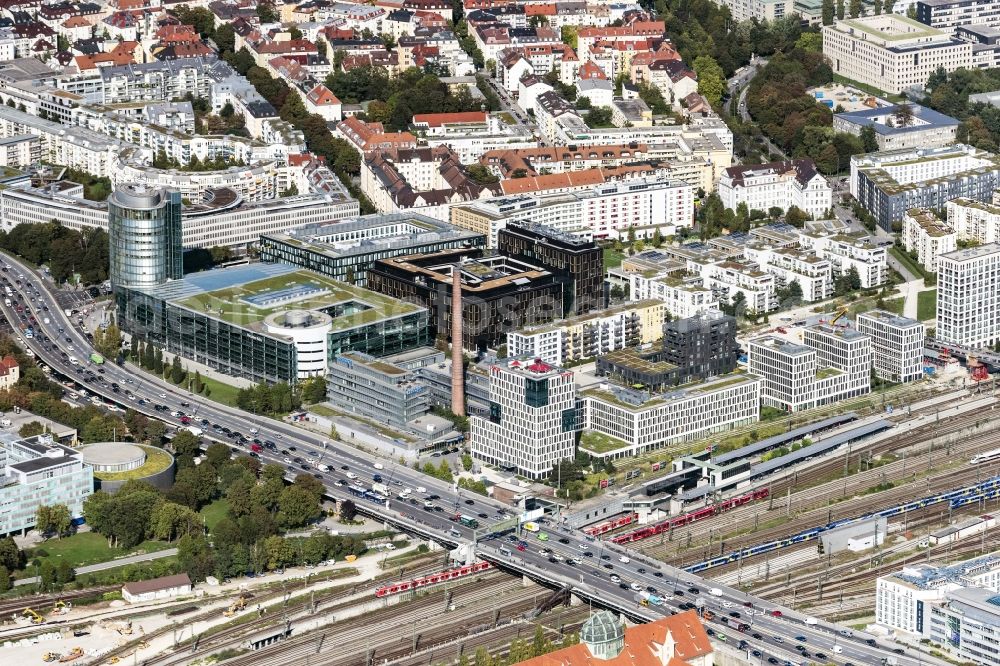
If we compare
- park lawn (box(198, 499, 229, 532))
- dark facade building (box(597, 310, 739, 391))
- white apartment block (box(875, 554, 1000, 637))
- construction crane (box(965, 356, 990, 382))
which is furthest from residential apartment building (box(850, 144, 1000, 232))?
park lawn (box(198, 499, 229, 532))

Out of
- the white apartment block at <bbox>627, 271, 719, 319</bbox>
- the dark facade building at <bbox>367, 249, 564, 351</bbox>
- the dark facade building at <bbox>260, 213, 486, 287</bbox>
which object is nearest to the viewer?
the dark facade building at <bbox>367, 249, 564, 351</bbox>

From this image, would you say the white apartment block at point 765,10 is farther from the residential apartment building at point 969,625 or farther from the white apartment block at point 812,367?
the residential apartment building at point 969,625

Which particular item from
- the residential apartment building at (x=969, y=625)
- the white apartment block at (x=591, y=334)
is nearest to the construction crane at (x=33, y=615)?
the white apartment block at (x=591, y=334)

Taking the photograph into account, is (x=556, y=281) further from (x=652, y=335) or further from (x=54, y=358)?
(x=54, y=358)

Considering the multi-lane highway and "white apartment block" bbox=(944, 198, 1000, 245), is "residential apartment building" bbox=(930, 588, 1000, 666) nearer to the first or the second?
the multi-lane highway

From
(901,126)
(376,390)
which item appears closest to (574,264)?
(376,390)
